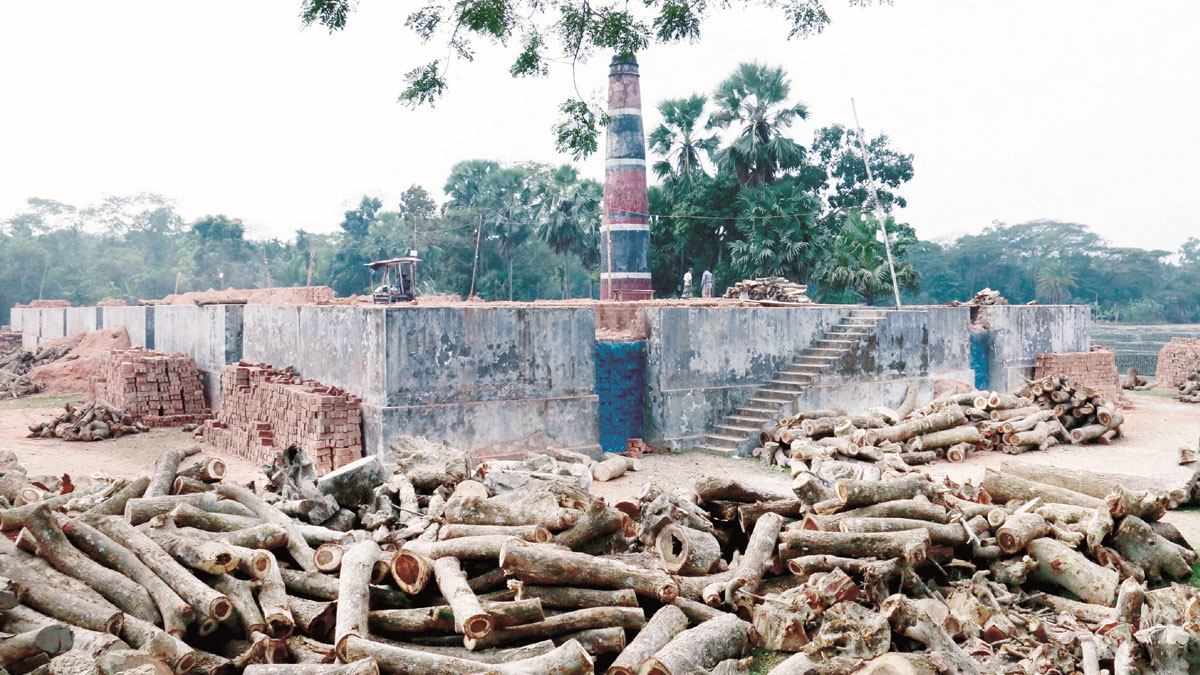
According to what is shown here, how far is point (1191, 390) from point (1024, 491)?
15083mm

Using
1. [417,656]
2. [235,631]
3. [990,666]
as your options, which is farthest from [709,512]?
[235,631]

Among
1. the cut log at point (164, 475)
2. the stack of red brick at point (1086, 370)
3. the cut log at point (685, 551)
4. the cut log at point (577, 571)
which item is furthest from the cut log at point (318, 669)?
the stack of red brick at point (1086, 370)

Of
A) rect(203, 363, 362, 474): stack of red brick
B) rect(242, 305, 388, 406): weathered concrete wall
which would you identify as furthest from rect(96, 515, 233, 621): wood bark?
rect(242, 305, 388, 406): weathered concrete wall

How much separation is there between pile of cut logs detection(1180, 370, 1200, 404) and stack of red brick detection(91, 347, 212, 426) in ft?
66.8

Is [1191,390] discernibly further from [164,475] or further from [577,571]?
[164,475]

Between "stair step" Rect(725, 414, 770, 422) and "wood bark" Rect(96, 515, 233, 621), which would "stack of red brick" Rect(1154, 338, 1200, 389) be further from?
"wood bark" Rect(96, 515, 233, 621)

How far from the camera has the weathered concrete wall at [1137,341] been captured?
2616 centimetres

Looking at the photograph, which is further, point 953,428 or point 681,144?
point 681,144

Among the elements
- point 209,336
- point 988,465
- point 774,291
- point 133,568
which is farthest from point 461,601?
point 774,291

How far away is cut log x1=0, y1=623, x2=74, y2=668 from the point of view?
371 centimetres

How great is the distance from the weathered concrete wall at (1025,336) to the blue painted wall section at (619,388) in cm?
937

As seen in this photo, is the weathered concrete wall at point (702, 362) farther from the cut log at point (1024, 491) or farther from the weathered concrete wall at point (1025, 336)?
the weathered concrete wall at point (1025, 336)

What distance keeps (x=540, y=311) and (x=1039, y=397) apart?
7.86 meters

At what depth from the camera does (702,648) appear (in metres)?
4.59
